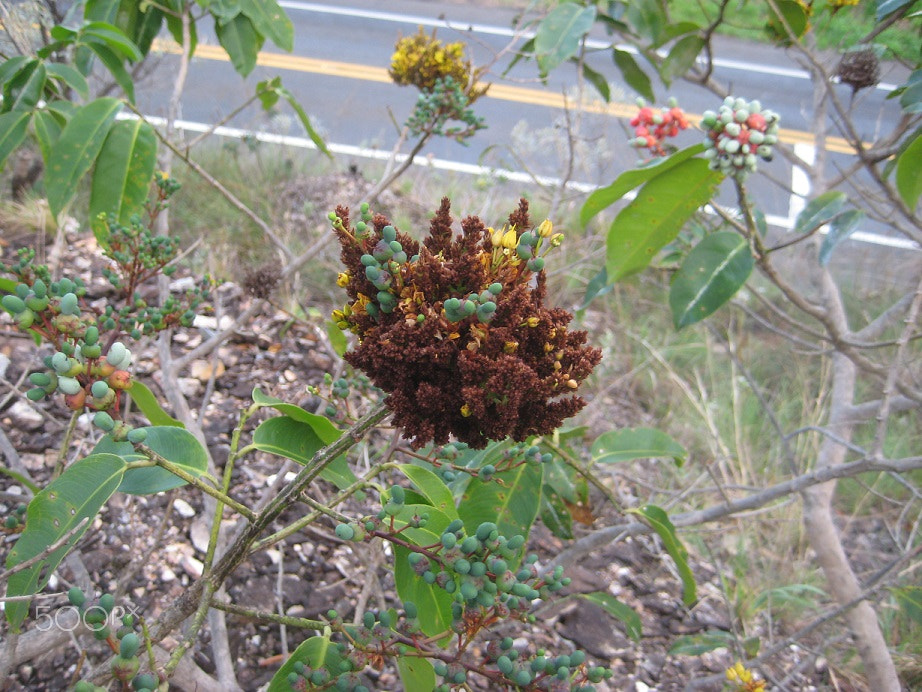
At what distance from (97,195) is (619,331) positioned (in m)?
2.81

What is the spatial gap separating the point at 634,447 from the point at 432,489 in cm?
72

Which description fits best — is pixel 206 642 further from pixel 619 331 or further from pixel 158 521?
pixel 619 331

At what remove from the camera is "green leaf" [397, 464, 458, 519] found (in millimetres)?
1081

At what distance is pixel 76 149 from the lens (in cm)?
151

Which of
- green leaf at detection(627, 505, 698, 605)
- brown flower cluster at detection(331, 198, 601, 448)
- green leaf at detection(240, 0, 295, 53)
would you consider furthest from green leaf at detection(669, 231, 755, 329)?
green leaf at detection(240, 0, 295, 53)

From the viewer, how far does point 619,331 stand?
3.82 metres

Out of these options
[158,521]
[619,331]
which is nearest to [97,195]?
[158,521]

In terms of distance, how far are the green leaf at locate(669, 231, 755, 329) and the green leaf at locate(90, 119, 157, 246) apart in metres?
1.17

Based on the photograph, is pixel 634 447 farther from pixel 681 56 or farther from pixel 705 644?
pixel 681 56

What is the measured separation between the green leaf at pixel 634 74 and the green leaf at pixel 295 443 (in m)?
1.73

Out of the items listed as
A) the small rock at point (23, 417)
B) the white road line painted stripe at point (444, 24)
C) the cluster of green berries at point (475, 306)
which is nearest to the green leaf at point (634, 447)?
the cluster of green berries at point (475, 306)

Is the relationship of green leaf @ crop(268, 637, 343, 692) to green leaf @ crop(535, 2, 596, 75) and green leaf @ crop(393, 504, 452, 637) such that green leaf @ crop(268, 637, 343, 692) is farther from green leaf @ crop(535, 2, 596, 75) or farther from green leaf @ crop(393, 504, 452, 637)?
green leaf @ crop(535, 2, 596, 75)

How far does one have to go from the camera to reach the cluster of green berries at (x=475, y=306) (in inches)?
32.4

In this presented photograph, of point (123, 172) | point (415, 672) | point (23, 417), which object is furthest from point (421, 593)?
point (23, 417)
